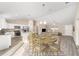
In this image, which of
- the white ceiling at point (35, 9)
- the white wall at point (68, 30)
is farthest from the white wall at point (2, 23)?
the white wall at point (68, 30)

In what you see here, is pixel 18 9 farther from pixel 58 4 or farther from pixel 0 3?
pixel 58 4

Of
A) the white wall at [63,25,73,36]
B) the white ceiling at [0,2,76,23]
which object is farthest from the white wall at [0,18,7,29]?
the white wall at [63,25,73,36]

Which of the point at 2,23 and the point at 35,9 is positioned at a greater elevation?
the point at 35,9

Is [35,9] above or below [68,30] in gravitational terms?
above

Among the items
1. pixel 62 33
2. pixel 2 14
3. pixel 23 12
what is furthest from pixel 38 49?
pixel 2 14

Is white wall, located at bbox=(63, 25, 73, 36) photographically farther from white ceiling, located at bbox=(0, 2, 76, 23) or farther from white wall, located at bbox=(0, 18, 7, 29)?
white wall, located at bbox=(0, 18, 7, 29)

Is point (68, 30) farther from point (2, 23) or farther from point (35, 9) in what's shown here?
point (2, 23)

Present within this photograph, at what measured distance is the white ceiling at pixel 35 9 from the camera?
2.92m

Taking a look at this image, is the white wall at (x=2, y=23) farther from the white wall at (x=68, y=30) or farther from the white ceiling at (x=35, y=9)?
the white wall at (x=68, y=30)

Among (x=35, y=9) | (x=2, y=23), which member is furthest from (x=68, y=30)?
(x=2, y=23)

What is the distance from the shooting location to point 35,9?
9.87ft

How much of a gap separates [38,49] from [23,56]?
35cm

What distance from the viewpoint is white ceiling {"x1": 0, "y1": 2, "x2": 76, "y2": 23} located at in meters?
2.92

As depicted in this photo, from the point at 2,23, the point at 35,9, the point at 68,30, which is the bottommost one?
the point at 68,30
